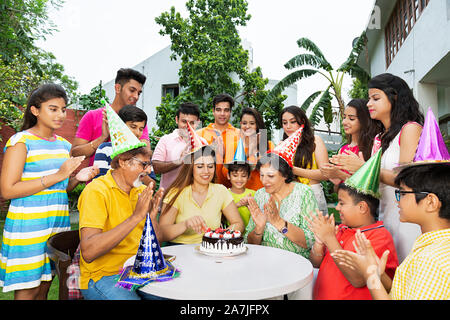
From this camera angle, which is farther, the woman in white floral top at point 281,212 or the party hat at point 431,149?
the woman in white floral top at point 281,212

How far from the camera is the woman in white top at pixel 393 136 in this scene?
2.38 meters

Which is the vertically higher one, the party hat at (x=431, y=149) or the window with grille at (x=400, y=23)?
the window with grille at (x=400, y=23)

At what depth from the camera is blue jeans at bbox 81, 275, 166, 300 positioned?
2.07m

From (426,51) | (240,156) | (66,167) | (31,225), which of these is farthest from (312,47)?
(31,225)

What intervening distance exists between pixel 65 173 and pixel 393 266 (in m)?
A: 2.46

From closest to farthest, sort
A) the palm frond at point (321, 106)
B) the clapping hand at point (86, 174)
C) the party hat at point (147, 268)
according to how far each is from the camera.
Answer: the party hat at point (147, 268), the clapping hand at point (86, 174), the palm frond at point (321, 106)

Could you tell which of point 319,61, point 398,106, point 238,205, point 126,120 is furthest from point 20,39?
point 398,106

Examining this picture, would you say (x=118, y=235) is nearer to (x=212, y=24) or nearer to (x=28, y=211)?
(x=28, y=211)

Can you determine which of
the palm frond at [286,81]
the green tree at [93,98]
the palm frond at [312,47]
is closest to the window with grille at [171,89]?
the green tree at [93,98]

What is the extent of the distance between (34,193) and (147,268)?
4.18 feet

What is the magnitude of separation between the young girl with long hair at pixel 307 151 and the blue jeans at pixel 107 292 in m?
2.15

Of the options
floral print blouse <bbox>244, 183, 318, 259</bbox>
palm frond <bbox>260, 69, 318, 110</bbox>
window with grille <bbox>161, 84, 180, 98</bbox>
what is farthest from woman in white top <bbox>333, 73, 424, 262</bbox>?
window with grille <bbox>161, 84, 180, 98</bbox>

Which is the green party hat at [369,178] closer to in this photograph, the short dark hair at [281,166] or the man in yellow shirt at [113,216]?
the short dark hair at [281,166]

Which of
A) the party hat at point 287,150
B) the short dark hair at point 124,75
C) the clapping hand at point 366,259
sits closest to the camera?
the clapping hand at point 366,259
